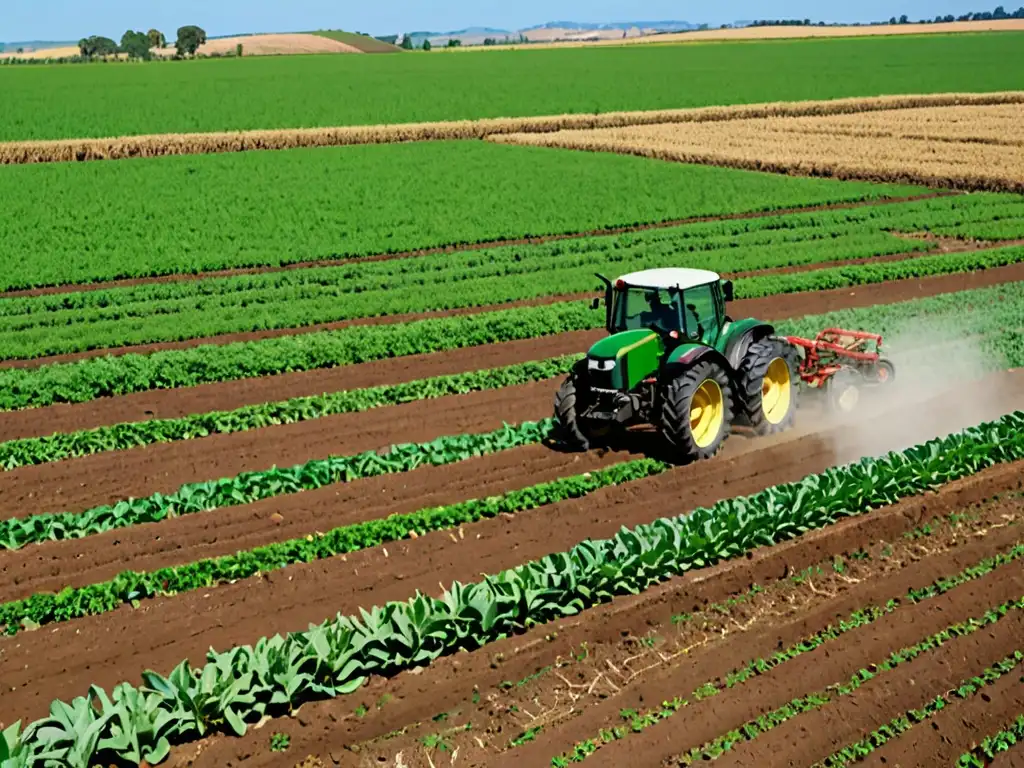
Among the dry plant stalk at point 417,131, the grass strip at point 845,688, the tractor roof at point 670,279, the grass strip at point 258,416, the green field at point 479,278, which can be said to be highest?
the dry plant stalk at point 417,131

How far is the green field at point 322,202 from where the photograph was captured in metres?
27.1

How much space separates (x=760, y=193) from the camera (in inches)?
1363

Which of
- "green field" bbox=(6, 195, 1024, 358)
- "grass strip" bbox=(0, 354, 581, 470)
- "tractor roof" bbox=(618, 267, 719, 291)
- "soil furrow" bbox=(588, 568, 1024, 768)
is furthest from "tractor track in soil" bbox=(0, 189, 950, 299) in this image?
"soil furrow" bbox=(588, 568, 1024, 768)

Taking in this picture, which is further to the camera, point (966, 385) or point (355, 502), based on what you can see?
point (966, 385)

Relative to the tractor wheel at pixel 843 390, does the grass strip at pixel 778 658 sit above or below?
below

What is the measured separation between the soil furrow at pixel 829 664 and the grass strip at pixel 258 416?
7.80 metres

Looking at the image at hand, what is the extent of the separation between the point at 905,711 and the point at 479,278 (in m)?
17.2

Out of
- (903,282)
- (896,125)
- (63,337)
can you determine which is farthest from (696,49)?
(63,337)

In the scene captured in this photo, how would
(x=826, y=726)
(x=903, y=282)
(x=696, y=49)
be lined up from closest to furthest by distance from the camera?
1. (x=826, y=726)
2. (x=903, y=282)
3. (x=696, y=49)

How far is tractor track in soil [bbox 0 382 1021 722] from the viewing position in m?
8.84

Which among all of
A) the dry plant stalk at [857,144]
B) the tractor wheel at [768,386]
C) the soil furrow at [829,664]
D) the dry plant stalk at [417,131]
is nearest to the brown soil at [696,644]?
the soil furrow at [829,664]

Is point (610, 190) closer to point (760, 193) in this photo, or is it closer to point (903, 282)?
point (760, 193)

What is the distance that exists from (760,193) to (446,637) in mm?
27993

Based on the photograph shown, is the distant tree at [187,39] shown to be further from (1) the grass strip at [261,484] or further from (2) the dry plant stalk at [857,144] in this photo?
(1) the grass strip at [261,484]
